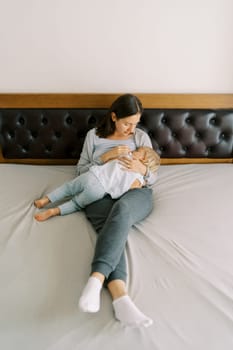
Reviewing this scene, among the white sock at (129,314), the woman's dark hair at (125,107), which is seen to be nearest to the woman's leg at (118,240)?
the white sock at (129,314)

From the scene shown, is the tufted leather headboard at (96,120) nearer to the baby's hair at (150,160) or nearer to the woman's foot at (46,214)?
the baby's hair at (150,160)

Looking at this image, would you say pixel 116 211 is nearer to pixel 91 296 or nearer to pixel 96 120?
pixel 91 296

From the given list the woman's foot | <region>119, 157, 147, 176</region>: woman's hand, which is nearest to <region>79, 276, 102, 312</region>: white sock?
the woman's foot

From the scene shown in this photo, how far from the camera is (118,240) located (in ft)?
3.32

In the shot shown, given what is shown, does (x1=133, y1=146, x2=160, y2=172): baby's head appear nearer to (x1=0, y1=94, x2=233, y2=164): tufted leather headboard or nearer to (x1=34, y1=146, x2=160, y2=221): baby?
(x1=34, y1=146, x2=160, y2=221): baby

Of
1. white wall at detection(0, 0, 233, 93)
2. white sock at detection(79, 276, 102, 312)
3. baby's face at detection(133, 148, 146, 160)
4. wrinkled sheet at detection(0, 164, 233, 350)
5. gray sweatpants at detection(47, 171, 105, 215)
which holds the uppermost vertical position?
white wall at detection(0, 0, 233, 93)

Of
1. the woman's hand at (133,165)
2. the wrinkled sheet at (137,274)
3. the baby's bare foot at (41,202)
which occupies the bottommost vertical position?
the wrinkled sheet at (137,274)

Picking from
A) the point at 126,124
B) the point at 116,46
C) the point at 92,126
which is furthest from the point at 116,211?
the point at 116,46

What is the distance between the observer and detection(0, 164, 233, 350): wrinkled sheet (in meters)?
0.76

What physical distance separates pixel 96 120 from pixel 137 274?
38.7 inches

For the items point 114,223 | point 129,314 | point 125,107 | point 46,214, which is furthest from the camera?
point 125,107

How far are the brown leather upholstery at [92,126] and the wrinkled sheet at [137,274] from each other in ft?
1.05

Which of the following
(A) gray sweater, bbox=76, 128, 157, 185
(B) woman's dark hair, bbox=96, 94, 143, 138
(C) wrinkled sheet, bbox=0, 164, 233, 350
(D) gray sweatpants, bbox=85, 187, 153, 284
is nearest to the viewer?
(C) wrinkled sheet, bbox=0, 164, 233, 350

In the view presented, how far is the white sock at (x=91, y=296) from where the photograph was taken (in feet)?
2.61
